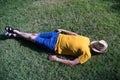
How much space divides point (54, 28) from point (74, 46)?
2.87 ft

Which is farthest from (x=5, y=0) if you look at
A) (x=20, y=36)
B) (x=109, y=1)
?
(x=109, y=1)

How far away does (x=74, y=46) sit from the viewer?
477 centimetres

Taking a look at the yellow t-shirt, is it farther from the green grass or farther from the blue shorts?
the green grass

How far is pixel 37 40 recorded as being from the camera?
5047 millimetres

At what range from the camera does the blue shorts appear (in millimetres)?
4934

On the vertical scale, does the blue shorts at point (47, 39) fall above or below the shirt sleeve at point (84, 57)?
above

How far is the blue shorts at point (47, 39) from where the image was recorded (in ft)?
16.2

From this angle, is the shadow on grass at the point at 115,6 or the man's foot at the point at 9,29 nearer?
the man's foot at the point at 9,29

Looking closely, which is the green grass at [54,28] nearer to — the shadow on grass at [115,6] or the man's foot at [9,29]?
the shadow on grass at [115,6]

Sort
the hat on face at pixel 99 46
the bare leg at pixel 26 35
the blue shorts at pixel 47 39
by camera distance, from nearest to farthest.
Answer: the hat on face at pixel 99 46 < the blue shorts at pixel 47 39 < the bare leg at pixel 26 35

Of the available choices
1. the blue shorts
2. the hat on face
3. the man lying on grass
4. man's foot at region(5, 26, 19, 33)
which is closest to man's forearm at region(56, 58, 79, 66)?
the man lying on grass

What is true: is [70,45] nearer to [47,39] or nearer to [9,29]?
[47,39]

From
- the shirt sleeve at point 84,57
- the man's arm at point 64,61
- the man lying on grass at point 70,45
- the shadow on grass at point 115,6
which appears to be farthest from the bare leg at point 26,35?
the shadow on grass at point 115,6

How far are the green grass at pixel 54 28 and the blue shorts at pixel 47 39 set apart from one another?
18 centimetres
